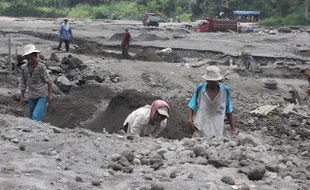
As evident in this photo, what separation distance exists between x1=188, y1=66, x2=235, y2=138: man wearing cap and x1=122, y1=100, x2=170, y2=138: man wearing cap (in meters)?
0.55

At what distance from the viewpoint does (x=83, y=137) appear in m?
5.69

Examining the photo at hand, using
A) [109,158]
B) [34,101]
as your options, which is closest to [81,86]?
[34,101]

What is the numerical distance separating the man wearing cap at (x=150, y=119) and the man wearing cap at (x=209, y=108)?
1.79 ft

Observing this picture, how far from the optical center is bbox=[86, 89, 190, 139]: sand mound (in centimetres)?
942

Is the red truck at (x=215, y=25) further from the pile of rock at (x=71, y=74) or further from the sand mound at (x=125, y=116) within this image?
the sand mound at (x=125, y=116)

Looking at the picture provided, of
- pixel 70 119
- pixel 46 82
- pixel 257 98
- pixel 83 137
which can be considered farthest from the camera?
pixel 257 98

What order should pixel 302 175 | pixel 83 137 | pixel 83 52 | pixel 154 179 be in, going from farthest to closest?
1. pixel 83 52
2. pixel 83 137
3. pixel 302 175
4. pixel 154 179

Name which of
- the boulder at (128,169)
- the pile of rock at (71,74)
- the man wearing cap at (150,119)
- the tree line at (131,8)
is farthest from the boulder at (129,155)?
the tree line at (131,8)

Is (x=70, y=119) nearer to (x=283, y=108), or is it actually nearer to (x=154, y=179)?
(x=283, y=108)

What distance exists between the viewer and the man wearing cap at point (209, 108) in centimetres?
660

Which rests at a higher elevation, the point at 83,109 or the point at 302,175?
the point at 302,175

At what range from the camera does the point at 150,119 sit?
6.21 m

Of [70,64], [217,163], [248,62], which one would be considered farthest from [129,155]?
[248,62]

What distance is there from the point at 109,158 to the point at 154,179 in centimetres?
67
